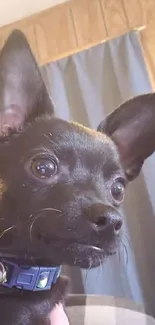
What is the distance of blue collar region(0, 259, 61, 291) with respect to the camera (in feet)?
3.35

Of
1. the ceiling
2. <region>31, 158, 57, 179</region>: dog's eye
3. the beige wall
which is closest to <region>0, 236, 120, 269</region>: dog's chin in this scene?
<region>31, 158, 57, 179</region>: dog's eye

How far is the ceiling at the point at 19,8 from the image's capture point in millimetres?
2795

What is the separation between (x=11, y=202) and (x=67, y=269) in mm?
1381

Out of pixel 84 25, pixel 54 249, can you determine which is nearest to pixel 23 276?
pixel 54 249

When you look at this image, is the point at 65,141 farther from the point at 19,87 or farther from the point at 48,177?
the point at 19,87

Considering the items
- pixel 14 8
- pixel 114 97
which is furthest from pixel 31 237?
pixel 14 8

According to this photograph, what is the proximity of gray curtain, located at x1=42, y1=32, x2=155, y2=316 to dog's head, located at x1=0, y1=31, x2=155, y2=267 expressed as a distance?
1.14 metres

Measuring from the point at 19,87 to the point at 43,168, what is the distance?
0.86 ft

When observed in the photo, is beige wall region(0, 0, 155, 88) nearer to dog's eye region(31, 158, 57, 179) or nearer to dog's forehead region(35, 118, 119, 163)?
dog's forehead region(35, 118, 119, 163)

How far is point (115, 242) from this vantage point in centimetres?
98

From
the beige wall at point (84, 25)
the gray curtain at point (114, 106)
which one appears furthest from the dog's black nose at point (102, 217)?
the beige wall at point (84, 25)

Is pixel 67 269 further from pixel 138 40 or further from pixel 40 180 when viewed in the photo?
pixel 40 180

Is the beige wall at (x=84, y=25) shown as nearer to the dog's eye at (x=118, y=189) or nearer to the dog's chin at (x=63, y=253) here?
the dog's eye at (x=118, y=189)

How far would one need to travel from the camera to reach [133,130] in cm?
133
